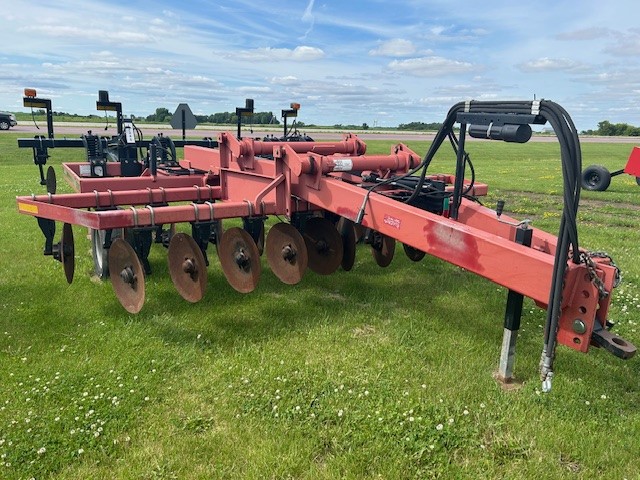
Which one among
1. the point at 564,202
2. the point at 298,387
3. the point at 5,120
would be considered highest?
the point at 564,202

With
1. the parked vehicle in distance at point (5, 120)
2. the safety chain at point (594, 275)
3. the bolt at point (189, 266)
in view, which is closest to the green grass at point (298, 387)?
the bolt at point (189, 266)

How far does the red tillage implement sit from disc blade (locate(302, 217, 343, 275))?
0.04ft

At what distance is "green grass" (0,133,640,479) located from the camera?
288 centimetres

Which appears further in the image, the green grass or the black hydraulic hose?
the green grass

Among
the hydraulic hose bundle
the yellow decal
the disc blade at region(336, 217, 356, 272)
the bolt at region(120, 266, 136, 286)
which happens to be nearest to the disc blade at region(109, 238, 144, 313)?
the bolt at region(120, 266, 136, 286)

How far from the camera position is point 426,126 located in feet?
260

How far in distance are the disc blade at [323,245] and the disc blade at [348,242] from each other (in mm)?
126

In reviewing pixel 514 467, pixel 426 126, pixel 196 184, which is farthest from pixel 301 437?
pixel 426 126

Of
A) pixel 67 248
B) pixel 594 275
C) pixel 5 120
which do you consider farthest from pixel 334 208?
pixel 5 120

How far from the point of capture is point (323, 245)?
17.5 ft

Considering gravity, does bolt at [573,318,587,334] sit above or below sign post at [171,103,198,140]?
below

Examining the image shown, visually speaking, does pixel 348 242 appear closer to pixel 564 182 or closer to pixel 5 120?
pixel 564 182

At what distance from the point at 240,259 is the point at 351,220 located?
40.3 inches

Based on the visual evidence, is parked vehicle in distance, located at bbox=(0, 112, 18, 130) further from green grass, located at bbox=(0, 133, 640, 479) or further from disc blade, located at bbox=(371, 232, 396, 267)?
disc blade, located at bbox=(371, 232, 396, 267)
